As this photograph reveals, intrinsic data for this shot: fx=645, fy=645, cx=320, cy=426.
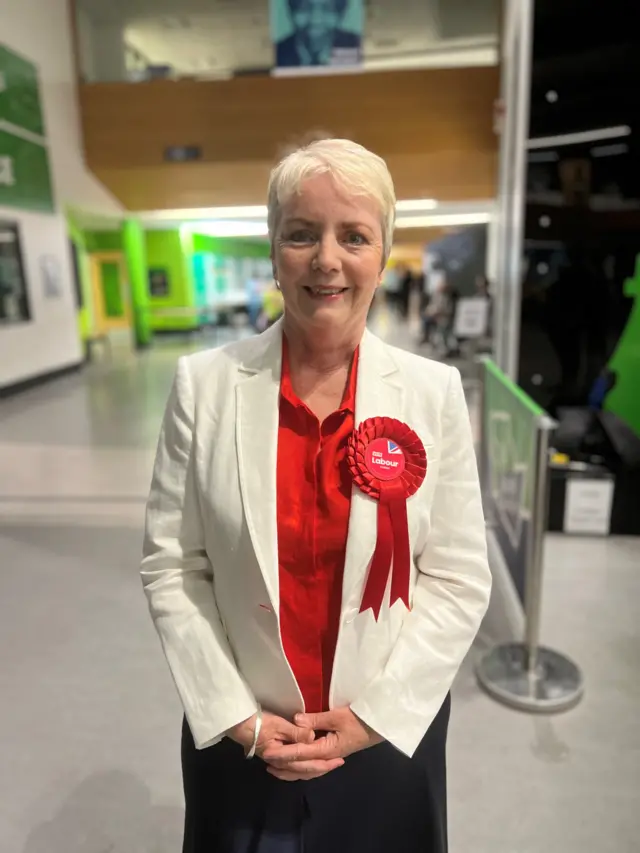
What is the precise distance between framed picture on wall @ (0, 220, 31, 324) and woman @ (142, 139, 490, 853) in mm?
8863

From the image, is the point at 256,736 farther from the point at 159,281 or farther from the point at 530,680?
the point at 159,281

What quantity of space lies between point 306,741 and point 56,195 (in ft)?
33.4

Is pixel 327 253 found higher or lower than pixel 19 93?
lower

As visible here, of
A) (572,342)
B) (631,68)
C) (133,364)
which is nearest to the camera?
(631,68)

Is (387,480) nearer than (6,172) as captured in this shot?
Yes

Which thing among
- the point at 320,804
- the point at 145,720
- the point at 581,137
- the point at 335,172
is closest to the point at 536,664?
the point at 145,720

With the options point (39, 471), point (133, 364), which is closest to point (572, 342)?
point (39, 471)

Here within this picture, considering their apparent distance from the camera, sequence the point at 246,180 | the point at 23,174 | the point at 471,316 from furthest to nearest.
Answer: the point at 246,180 < the point at 23,174 < the point at 471,316

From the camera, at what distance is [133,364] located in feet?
40.1

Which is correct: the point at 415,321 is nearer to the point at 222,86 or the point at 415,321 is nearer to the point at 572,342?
the point at 222,86

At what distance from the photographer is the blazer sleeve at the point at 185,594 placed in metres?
1.02

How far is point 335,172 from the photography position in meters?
0.93

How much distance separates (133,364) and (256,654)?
38.7 ft

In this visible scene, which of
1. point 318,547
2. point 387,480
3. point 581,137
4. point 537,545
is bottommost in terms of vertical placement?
point 537,545
